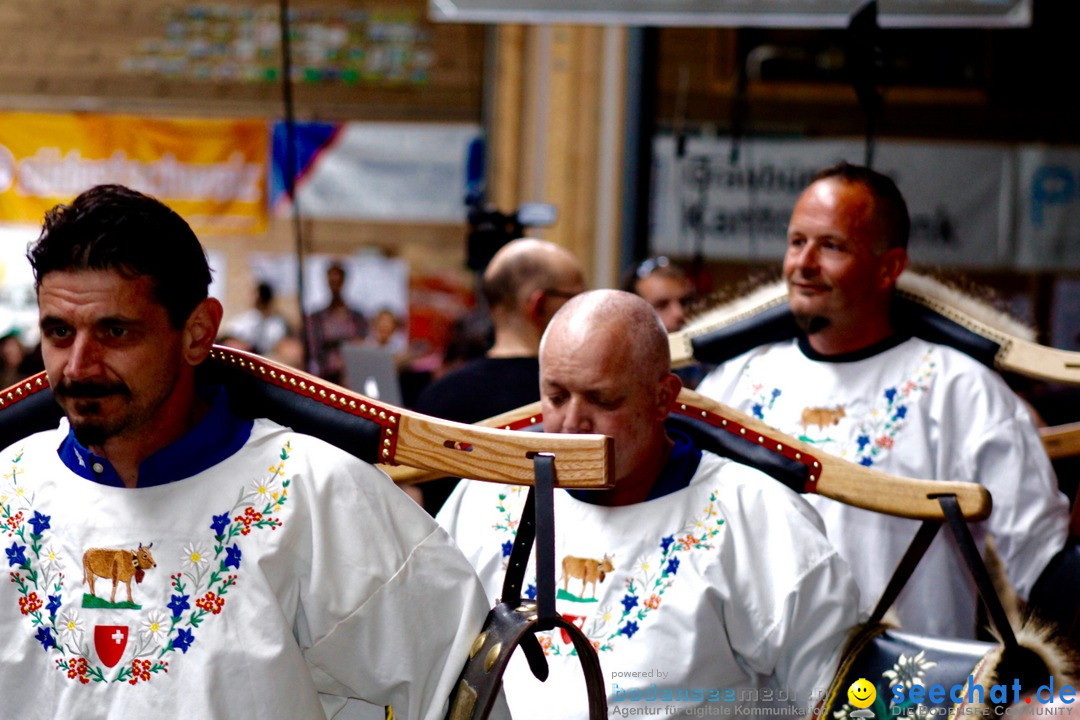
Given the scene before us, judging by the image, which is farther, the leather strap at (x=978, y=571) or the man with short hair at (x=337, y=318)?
the man with short hair at (x=337, y=318)

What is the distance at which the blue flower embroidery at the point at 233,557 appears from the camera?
1.50m

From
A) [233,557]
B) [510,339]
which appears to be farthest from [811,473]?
[510,339]

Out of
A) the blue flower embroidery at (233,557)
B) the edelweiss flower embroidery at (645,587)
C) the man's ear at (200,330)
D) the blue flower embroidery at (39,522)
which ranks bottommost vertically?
the edelweiss flower embroidery at (645,587)

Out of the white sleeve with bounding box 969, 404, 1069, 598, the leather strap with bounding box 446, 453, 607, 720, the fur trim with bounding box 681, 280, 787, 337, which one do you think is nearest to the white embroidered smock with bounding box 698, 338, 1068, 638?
the white sleeve with bounding box 969, 404, 1069, 598

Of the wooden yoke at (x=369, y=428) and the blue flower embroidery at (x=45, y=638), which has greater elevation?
the wooden yoke at (x=369, y=428)

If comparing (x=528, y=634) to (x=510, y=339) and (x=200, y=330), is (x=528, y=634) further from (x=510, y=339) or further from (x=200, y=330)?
(x=510, y=339)

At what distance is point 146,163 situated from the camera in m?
7.84

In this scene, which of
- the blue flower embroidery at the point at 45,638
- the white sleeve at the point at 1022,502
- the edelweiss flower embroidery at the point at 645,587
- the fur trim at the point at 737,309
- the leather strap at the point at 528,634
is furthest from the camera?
the fur trim at the point at 737,309

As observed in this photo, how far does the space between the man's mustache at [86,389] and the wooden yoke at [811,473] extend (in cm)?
50

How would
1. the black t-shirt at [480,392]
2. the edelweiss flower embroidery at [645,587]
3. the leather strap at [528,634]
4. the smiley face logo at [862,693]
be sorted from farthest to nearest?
the black t-shirt at [480,392] < the edelweiss flower embroidery at [645,587] < the smiley face logo at [862,693] < the leather strap at [528,634]

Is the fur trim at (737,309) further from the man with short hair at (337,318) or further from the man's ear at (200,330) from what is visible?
the man with short hair at (337,318)

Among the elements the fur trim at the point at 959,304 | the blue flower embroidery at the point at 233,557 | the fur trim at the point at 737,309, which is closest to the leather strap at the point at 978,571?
the fur trim at the point at 959,304

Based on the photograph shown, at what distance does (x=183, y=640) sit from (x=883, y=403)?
1394mm

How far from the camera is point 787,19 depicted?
3434 mm
